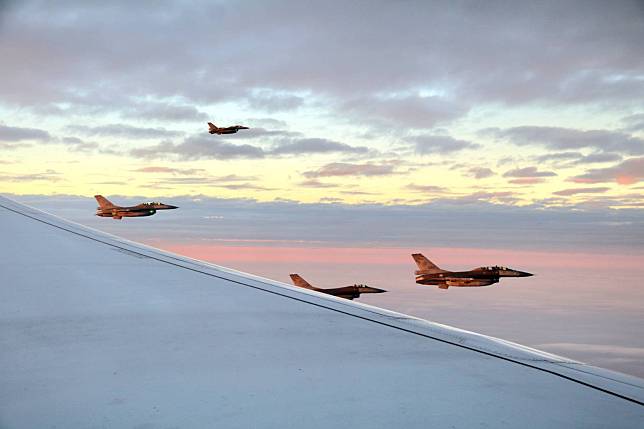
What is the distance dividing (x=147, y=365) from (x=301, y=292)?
351 centimetres

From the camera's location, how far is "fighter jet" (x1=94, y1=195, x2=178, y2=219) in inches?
4364

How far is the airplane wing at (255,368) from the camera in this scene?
3439mm

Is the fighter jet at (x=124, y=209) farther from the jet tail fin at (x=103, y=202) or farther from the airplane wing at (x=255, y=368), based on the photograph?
the airplane wing at (x=255, y=368)

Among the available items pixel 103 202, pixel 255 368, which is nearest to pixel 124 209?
pixel 103 202

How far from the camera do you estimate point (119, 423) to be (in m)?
3.25

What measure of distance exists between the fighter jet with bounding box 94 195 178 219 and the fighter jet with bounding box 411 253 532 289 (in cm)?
5056

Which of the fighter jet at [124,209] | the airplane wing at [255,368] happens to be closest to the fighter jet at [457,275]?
the fighter jet at [124,209]

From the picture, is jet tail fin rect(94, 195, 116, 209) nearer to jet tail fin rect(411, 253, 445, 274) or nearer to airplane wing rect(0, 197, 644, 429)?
jet tail fin rect(411, 253, 445, 274)

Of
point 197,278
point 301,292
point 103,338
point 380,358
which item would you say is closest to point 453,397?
point 380,358

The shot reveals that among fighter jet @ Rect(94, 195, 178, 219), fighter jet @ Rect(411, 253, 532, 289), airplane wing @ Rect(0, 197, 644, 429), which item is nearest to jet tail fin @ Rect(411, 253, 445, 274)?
fighter jet @ Rect(411, 253, 532, 289)

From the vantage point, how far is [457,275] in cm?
10600

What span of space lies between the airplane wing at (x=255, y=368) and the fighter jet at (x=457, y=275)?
93.1 m

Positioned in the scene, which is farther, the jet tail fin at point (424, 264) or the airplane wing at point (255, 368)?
the jet tail fin at point (424, 264)

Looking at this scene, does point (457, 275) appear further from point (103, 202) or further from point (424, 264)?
point (103, 202)
